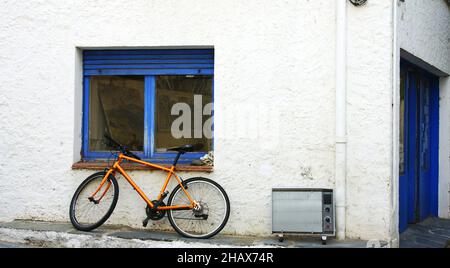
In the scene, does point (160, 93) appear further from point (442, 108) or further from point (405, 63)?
point (442, 108)

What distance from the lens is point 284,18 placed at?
627 cm

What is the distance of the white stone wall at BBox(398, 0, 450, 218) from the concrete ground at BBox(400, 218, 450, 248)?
742mm

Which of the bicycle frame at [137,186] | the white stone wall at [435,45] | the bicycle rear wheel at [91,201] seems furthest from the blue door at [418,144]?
the bicycle rear wheel at [91,201]

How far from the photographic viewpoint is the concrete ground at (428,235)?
22.5 ft

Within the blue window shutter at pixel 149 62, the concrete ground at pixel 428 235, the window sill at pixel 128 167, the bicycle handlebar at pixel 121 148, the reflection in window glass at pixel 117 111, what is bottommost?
the concrete ground at pixel 428 235

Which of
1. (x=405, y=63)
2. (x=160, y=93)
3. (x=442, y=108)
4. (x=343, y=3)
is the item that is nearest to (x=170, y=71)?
(x=160, y=93)

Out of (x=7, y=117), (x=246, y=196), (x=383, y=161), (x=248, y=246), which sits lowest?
(x=248, y=246)

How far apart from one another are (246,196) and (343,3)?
8.59 feet

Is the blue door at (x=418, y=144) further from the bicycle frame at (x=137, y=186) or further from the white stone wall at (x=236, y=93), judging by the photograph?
the bicycle frame at (x=137, y=186)

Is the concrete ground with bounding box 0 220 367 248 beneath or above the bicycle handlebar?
beneath

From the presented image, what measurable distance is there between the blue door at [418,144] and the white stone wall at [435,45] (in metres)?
0.12

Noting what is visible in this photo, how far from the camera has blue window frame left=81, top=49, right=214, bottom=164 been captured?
6656 millimetres

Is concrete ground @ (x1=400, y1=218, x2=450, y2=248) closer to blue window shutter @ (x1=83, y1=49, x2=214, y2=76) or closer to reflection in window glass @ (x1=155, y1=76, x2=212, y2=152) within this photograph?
reflection in window glass @ (x1=155, y1=76, x2=212, y2=152)

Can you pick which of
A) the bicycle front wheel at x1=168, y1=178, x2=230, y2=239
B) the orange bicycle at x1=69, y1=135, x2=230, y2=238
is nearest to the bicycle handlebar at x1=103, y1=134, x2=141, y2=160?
the orange bicycle at x1=69, y1=135, x2=230, y2=238
